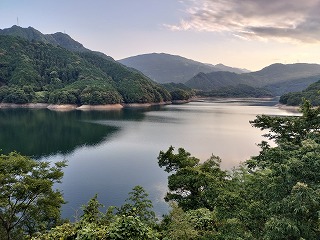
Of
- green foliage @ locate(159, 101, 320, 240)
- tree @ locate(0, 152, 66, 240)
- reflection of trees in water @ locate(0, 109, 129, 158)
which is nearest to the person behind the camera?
green foliage @ locate(159, 101, 320, 240)

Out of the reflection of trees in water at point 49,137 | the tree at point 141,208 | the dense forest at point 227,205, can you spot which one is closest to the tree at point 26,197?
the dense forest at point 227,205

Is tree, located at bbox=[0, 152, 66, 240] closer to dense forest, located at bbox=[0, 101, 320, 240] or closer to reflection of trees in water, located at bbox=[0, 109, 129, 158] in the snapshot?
dense forest, located at bbox=[0, 101, 320, 240]

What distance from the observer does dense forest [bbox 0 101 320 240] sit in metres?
9.08

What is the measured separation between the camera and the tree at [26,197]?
1986 centimetres

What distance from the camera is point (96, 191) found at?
35969 millimetres

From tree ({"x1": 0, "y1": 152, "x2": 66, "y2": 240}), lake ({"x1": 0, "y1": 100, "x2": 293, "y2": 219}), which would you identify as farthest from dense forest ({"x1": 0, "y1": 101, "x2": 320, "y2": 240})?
lake ({"x1": 0, "y1": 100, "x2": 293, "y2": 219})

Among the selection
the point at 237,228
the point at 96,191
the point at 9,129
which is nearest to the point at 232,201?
the point at 237,228

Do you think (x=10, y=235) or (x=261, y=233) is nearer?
(x=261, y=233)

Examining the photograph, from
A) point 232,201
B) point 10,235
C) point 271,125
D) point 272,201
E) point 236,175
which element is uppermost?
point 271,125

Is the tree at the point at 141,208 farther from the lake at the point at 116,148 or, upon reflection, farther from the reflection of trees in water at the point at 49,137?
the reflection of trees in water at the point at 49,137

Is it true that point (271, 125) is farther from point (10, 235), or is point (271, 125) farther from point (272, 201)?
point (10, 235)

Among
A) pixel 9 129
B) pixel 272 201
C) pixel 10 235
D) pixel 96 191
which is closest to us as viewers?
pixel 272 201

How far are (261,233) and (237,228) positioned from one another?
105 cm

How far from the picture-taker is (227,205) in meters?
12.8
